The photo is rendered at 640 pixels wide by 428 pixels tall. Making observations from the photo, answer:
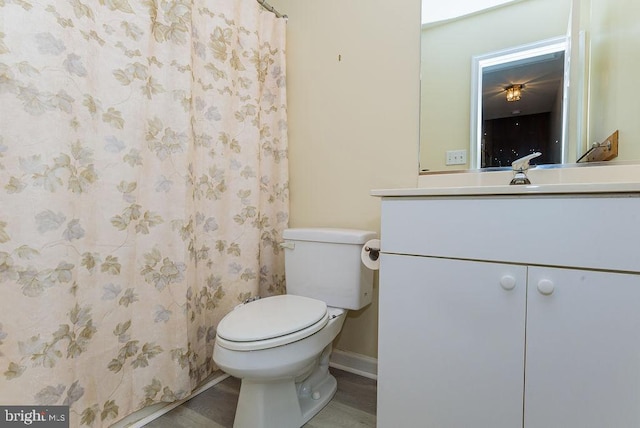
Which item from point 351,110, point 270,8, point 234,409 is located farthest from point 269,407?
point 270,8

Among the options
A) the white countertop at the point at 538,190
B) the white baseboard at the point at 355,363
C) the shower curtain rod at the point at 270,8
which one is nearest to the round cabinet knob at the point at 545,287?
the white countertop at the point at 538,190

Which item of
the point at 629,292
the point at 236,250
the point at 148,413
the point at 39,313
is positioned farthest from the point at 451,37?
the point at 148,413

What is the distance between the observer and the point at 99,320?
104 cm

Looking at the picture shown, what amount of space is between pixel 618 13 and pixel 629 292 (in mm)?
1026

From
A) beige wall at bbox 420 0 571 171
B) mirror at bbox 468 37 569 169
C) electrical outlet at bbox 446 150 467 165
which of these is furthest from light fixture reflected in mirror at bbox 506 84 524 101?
electrical outlet at bbox 446 150 467 165

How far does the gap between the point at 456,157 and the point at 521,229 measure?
2.01 feet

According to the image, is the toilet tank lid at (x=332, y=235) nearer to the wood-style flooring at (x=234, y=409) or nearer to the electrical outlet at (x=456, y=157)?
the electrical outlet at (x=456, y=157)

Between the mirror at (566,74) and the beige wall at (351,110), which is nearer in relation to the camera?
the mirror at (566,74)

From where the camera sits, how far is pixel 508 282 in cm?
79

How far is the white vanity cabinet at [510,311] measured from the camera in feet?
2.30

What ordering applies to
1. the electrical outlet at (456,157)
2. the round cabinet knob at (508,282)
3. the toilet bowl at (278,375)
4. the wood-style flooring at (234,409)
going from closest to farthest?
the round cabinet knob at (508,282)
the toilet bowl at (278,375)
the wood-style flooring at (234,409)
the electrical outlet at (456,157)

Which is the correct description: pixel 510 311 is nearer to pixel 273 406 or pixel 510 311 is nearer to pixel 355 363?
pixel 273 406

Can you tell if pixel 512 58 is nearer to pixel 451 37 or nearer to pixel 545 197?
pixel 451 37

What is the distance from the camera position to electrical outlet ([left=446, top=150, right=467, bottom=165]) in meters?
1.31
